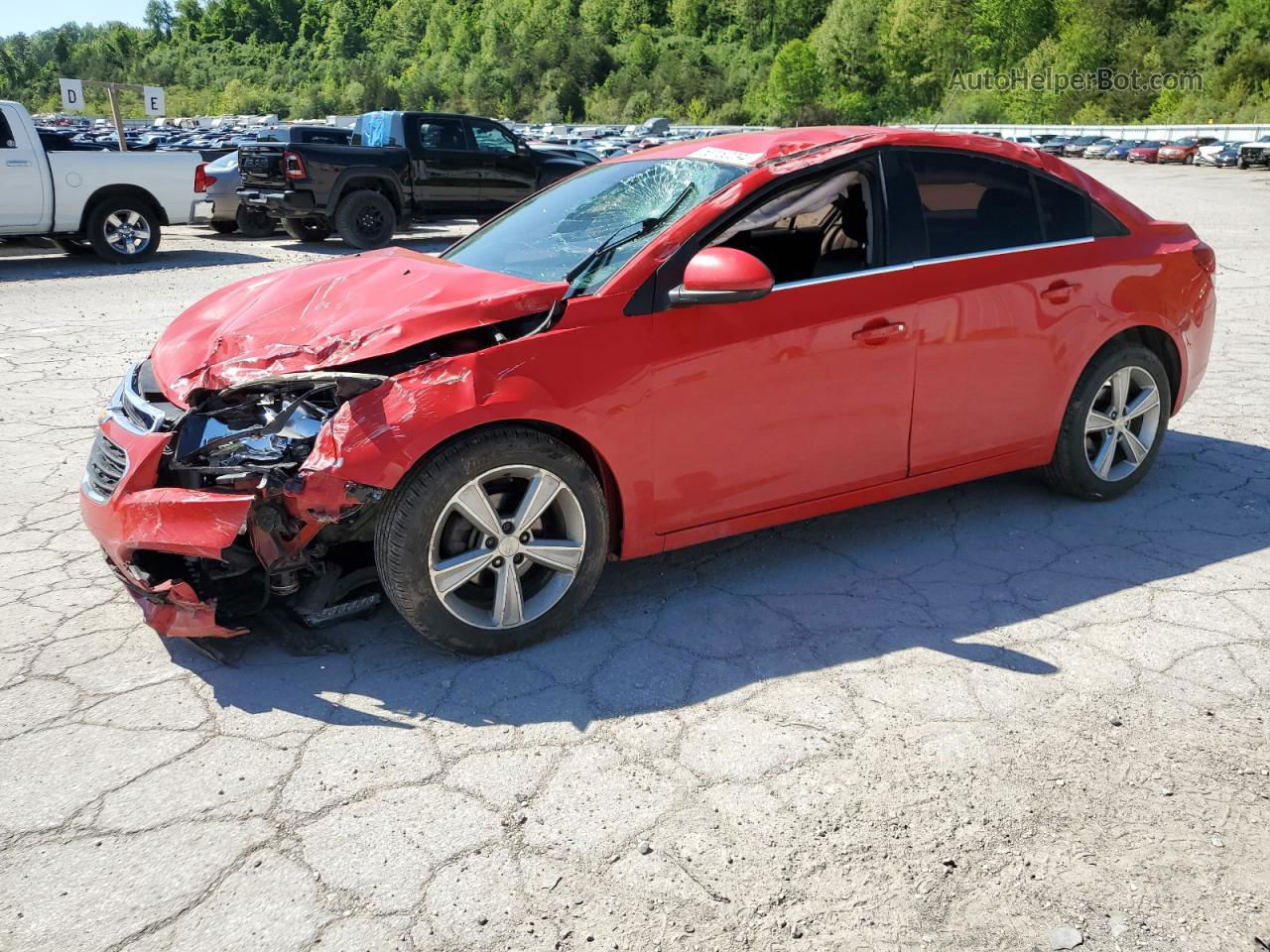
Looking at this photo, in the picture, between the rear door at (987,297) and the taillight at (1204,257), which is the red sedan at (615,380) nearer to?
the rear door at (987,297)

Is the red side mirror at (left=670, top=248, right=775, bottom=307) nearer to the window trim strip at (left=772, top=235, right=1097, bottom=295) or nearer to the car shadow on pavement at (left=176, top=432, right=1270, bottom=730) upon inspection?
the window trim strip at (left=772, top=235, right=1097, bottom=295)

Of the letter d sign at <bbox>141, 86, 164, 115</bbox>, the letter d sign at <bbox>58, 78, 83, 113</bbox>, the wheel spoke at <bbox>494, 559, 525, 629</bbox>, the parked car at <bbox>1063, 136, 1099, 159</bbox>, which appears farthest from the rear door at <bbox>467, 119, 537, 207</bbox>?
the parked car at <bbox>1063, 136, 1099, 159</bbox>

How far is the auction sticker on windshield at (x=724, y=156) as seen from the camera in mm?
4043

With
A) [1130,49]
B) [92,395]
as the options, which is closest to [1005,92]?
[1130,49]

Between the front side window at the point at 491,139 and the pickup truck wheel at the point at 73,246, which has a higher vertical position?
the front side window at the point at 491,139

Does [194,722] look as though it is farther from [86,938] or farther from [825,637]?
[825,637]

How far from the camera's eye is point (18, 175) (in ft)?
39.7

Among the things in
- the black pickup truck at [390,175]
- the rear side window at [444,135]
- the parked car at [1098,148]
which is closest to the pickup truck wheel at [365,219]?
the black pickup truck at [390,175]

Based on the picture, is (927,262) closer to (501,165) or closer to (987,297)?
(987,297)

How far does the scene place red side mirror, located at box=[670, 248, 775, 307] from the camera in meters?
3.50

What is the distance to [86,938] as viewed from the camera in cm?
234

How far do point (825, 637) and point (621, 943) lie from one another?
1.61m

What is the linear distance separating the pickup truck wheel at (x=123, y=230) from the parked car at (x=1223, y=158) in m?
39.7

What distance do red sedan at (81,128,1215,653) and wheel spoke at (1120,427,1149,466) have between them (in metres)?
0.32
